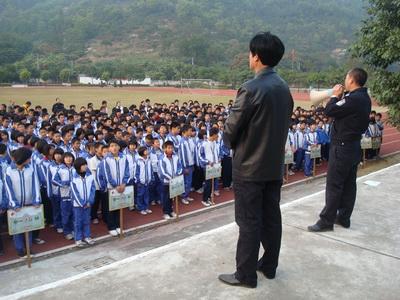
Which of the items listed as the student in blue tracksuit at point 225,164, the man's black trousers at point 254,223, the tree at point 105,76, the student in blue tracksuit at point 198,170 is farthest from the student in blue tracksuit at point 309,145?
the tree at point 105,76

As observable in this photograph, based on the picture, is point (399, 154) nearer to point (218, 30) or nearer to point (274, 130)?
point (274, 130)

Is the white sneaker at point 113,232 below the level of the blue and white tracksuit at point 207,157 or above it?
below

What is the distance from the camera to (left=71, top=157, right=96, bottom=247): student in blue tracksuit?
5680 millimetres

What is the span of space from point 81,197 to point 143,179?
5.73ft

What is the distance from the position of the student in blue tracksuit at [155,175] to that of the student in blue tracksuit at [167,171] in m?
0.24

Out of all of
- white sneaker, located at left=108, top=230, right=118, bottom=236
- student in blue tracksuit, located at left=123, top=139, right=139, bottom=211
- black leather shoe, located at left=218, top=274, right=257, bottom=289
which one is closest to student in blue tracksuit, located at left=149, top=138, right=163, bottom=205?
student in blue tracksuit, located at left=123, top=139, right=139, bottom=211

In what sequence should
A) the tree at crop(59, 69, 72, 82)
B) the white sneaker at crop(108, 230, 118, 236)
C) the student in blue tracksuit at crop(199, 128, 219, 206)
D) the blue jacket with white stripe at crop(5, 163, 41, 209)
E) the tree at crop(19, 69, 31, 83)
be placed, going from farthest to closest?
the tree at crop(59, 69, 72, 82) → the tree at crop(19, 69, 31, 83) → the student in blue tracksuit at crop(199, 128, 219, 206) → the white sneaker at crop(108, 230, 118, 236) → the blue jacket with white stripe at crop(5, 163, 41, 209)

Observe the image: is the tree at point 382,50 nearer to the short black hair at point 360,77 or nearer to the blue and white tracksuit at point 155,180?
the blue and white tracksuit at point 155,180

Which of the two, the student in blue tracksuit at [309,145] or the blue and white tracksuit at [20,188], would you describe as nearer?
the blue and white tracksuit at [20,188]

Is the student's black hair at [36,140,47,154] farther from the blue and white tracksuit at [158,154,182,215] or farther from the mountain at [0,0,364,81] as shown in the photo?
the mountain at [0,0,364,81]

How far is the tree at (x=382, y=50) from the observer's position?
30.5 ft

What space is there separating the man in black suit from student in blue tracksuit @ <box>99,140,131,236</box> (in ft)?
12.7

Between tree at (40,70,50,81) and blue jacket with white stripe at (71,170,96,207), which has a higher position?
tree at (40,70,50,81)

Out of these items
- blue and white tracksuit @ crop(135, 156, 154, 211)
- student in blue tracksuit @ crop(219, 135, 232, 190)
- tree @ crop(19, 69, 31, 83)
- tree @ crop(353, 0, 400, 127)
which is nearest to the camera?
blue and white tracksuit @ crop(135, 156, 154, 211)
